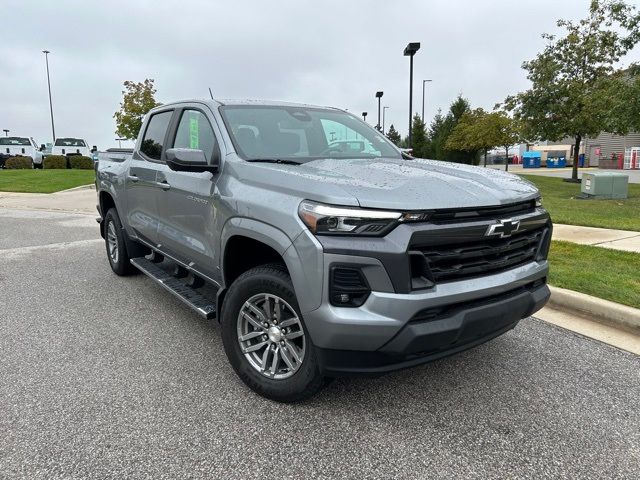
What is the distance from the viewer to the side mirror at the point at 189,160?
3.16m

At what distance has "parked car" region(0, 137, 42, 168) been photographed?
29172 millimetres

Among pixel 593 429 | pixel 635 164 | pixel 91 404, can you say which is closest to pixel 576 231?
pixel 593 429

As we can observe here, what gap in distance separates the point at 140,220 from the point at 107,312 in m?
0.93

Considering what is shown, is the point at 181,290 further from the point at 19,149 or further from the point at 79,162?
the point at 19,149

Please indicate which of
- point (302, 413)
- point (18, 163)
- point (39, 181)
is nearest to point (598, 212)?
point (302, 413)

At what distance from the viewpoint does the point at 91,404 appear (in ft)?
9.52

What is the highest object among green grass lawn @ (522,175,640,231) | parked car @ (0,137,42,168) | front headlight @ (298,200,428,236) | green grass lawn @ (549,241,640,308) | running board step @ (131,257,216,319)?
parked car @ (0,137,42,168)

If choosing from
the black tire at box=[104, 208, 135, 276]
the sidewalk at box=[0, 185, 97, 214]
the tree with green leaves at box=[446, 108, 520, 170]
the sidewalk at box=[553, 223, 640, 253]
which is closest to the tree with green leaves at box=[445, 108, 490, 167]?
the tree with green leaves at box=[446, 108, 520, 170]

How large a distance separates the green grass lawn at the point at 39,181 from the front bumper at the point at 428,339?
17744mm

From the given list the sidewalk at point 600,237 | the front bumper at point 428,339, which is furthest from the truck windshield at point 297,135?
the sidewalk at point 600,237

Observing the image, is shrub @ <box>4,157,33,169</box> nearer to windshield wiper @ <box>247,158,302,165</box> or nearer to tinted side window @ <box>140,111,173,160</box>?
tinted side window @ <box>140,111,173,160</box>

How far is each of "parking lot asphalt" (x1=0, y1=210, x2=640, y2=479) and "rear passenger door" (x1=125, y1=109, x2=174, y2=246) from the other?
1011mm

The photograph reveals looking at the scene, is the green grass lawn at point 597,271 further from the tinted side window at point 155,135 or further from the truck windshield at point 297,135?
the tinted side window at point 155,135

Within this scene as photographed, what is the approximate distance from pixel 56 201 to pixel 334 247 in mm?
14802
